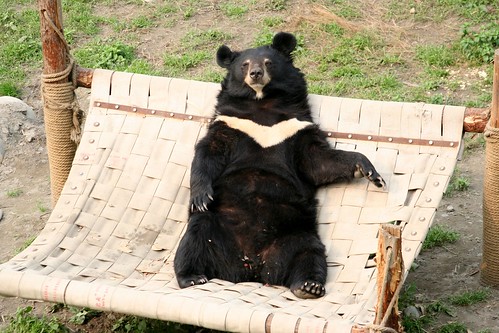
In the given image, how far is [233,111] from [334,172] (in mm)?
703

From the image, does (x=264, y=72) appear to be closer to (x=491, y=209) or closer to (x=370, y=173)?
(x=370, y=173)

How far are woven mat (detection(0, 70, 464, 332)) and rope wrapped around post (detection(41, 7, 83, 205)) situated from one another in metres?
0.13

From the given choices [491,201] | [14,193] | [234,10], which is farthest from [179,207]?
[234,10]

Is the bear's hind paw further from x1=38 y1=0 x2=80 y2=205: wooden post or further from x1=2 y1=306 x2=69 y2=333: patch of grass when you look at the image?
x1=38 y1=0 x2=80 y2=205: wooden post

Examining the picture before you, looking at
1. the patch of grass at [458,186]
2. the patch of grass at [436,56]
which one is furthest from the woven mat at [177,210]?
the patch of grass at [436,56]

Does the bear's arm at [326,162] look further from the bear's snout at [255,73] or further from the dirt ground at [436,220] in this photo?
the dirt ground at [436,220]

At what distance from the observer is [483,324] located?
4910 millimetres

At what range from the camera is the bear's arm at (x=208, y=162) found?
498cm

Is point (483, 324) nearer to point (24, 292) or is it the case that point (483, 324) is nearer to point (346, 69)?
point (24, 292)

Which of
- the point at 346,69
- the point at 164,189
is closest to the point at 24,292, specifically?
the point at 164,189

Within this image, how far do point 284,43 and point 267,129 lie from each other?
0.58 metres

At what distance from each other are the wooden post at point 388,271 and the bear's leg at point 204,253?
1.01m

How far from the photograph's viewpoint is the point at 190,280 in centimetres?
455

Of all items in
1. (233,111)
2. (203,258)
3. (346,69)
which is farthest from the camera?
(346,69)
